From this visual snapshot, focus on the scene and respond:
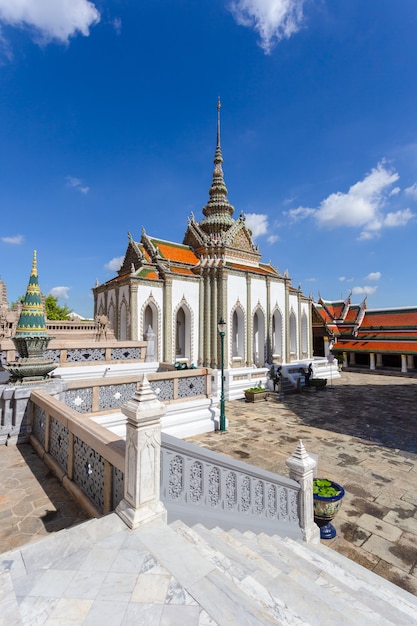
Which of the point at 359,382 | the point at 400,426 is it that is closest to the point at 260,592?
the point at 400,426

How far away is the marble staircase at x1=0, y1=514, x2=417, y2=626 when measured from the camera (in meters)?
2.29

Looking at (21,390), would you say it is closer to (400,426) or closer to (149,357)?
(149,357)

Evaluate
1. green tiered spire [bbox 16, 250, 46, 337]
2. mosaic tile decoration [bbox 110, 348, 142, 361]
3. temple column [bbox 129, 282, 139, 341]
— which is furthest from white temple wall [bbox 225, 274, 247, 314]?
green tiered spire [bbox 16, 250, 46, 337]

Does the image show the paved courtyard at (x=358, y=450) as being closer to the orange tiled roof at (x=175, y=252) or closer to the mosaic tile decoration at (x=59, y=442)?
the mosaic tile decoration at (x=59, y=442)

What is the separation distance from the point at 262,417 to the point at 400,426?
5989 mm

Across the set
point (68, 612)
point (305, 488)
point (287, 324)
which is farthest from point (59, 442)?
point (287, 324)

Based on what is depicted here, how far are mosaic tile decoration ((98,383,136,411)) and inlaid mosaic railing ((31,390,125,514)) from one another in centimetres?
198

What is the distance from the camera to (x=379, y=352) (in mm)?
30828

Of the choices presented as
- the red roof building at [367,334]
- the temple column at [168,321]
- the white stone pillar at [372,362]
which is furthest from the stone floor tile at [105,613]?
the white stone pillar at [372,362]

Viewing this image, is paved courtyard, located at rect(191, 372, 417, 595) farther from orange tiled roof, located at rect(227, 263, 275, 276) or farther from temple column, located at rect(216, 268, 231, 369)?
orange tiled roof, located at rect(227, 263, 275, 276)

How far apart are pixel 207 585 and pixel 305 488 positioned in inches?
155

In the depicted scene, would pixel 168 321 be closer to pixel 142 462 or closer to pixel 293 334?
pixel 293 334

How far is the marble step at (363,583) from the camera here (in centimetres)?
374

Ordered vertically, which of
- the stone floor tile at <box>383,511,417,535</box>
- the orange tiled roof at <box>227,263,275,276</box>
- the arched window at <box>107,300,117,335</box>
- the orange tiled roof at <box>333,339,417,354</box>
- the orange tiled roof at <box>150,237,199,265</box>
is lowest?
the stone floor tile at <box>383,511,417,535</box>
